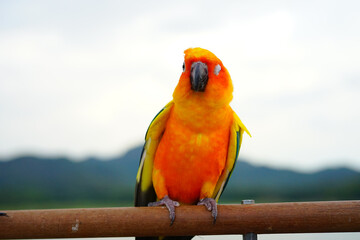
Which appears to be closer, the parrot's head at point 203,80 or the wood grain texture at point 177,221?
the wood grain texture at point 177,221

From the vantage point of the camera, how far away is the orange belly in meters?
1.96

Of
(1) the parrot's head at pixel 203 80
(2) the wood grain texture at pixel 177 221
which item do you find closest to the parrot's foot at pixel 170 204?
(2) the wood grain texture at pixel 177 221

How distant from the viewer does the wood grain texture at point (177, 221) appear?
5.45 feet

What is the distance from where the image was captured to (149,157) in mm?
2125

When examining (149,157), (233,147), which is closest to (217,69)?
(233,147)

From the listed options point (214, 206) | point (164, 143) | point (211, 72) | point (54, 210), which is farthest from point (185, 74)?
point (54, 210)

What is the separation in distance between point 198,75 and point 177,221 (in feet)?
2.34

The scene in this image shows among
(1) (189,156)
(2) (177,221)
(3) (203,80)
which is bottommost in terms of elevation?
(2) (177,221)

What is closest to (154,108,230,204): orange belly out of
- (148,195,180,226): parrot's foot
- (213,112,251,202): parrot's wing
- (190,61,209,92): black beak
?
(213,112,251,202): parrot's wing

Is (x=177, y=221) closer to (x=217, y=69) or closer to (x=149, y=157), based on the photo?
(x=149, y=157)

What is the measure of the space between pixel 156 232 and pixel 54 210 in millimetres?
487

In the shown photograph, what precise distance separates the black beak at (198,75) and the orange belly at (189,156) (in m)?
0.24

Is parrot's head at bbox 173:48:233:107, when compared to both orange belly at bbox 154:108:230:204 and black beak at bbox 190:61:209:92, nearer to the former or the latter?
black beak at bbox 190:61:209:92

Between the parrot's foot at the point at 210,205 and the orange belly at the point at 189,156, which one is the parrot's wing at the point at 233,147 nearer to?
the orange belly at the point at 189,156
